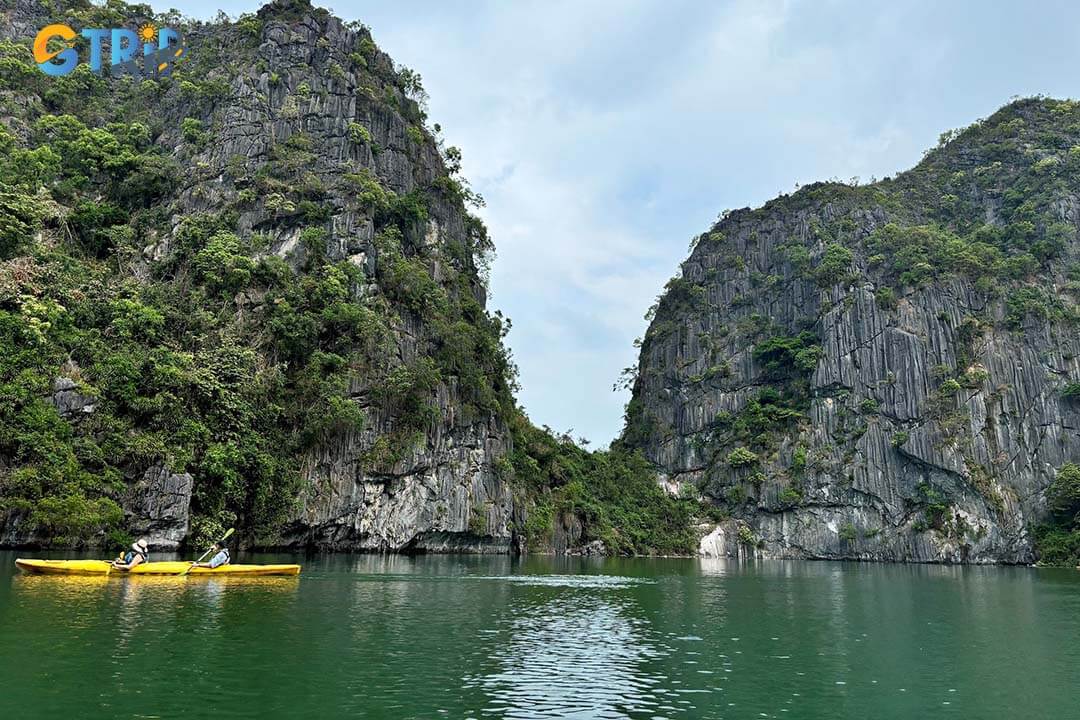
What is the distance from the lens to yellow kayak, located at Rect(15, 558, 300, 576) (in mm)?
21078

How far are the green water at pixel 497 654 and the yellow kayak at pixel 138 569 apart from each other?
0.51m

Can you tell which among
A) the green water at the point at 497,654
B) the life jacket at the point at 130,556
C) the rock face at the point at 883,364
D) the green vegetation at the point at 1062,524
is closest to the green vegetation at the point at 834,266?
the rock face at the point at 883,364

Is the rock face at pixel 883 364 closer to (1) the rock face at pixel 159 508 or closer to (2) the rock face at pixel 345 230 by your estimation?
(2) the rock face at pixel 345 230

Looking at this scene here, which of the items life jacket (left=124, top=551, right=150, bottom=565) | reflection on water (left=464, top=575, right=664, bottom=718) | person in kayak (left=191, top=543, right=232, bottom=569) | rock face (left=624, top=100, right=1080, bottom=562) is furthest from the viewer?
rock face (left=624, top=100, right=1080, bottom=562)

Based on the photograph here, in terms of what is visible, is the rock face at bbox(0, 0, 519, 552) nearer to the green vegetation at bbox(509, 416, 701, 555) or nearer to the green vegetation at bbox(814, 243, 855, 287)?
the green vegetation at bbox(509, 416, 701, 555)

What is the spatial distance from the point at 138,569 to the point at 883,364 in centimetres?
6319

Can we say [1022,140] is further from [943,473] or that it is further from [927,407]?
[943,473]

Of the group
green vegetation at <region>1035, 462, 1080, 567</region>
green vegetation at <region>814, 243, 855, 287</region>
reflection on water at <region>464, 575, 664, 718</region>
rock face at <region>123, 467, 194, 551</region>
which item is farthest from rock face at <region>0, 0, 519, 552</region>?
green vegetation at <region>1035, 462, 1080, 567</region>

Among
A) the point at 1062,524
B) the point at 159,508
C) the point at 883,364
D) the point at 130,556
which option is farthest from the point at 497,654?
the point at 883,364

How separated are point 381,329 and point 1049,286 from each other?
62.0 m

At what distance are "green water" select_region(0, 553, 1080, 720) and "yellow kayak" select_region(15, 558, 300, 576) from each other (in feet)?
1.68

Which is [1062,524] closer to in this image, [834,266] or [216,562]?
[834,266]

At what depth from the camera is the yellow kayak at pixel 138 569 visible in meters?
21.1

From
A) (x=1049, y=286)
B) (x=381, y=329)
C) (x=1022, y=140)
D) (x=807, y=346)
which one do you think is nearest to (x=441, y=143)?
(x=381, y=329)
